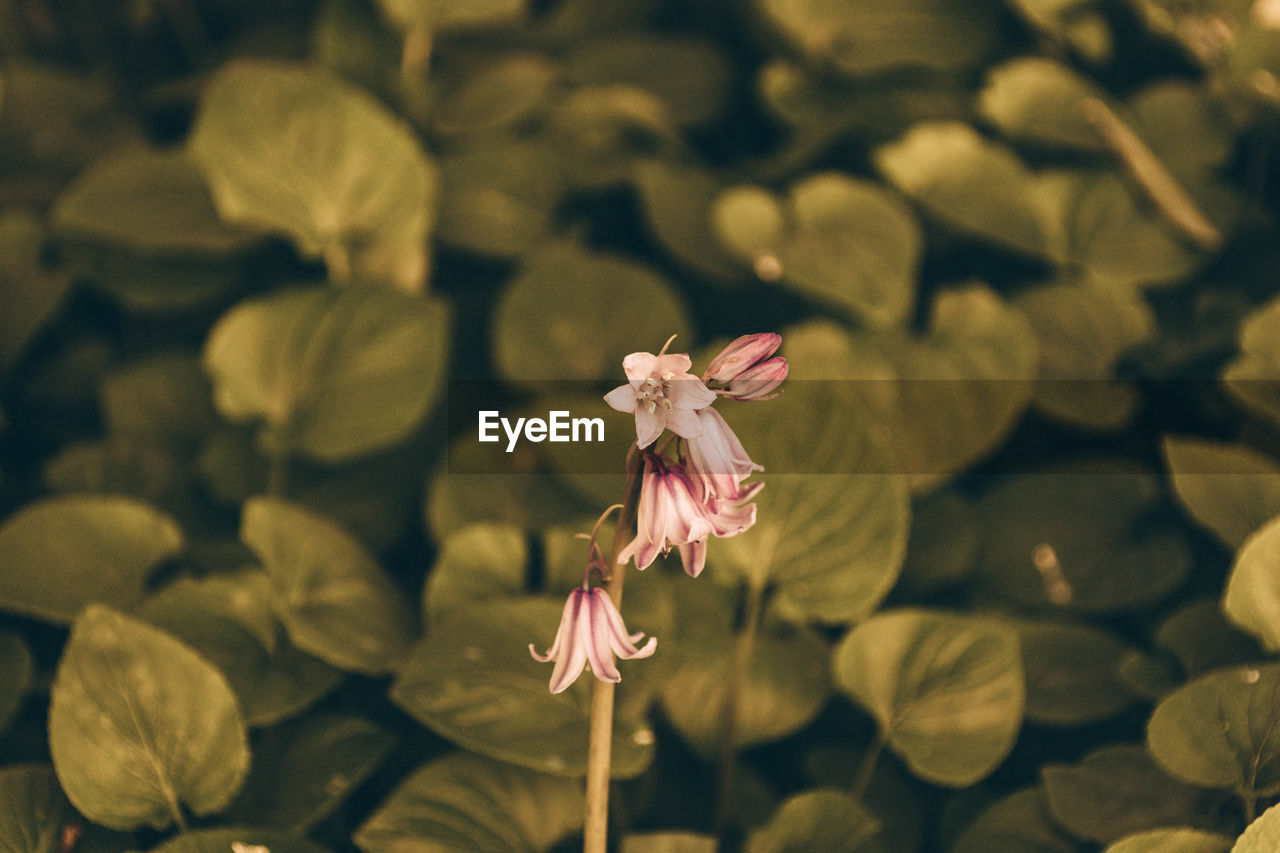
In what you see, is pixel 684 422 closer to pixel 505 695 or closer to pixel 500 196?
pixel 505 695

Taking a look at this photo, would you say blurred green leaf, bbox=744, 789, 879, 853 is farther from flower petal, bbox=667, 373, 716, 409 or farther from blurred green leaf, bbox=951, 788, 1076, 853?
flower petal, bbox=667, 373, 716, 409

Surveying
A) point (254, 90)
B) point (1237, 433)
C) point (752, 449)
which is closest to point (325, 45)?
point (254, 90)

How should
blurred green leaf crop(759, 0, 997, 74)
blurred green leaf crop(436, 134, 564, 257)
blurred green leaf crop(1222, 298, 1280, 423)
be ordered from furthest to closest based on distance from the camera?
blurred green leaf crop(759, 0, 997, 74) → blurred green leaf crop(436, 134, 564, 257) → blurred green leaf crop(1222, 298, 1280, 423)

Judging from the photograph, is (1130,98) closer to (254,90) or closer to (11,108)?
(254,90)

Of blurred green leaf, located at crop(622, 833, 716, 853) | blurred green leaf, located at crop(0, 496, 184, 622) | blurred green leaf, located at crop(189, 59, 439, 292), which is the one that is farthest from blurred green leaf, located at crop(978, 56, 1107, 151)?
blurred green leaf, located at crop(0, 496, 184, 622)

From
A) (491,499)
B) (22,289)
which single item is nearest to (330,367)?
(491,499)

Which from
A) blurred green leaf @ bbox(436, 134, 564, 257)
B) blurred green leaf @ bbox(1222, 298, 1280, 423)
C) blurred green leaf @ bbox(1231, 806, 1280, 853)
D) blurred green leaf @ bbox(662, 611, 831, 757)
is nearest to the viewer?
blurred green leaf @ bbox(1231, 806, 1280, 853)

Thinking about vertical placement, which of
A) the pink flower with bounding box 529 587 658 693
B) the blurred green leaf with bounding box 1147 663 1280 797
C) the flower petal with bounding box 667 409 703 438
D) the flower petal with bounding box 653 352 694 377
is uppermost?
the flower petal with bounding box 653 352 694 377
